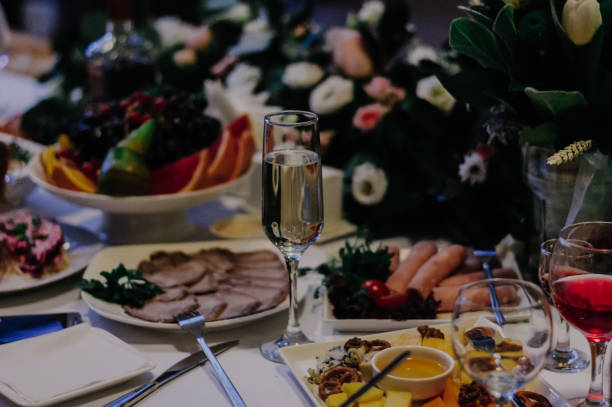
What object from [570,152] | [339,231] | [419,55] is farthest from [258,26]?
[570,152]

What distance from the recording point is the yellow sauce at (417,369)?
89 cm

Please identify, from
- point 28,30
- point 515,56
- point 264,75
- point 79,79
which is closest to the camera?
point 515,56

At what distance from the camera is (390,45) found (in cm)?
179

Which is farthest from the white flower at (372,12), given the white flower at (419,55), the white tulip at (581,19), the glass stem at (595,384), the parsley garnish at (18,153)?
the glass stem at (595,384)

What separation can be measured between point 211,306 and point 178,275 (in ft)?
0.52

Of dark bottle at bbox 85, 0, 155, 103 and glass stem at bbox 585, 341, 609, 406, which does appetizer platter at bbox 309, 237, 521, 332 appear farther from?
dark bottle at bbox 85, 0, 155, 103

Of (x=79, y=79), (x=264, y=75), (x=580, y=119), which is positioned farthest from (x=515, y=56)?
(x=79, y=79)

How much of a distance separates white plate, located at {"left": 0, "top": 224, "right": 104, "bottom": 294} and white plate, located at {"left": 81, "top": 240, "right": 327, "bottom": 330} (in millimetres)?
57

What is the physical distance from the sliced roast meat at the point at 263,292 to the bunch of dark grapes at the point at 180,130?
0.40 m

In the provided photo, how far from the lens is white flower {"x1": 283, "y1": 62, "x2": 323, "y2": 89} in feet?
6.09

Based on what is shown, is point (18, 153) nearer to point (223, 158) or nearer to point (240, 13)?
point (223, 158)

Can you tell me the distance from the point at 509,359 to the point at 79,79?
6.64 ft

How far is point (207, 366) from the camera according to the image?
1.05m

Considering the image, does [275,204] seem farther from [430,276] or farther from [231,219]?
[231,219]
